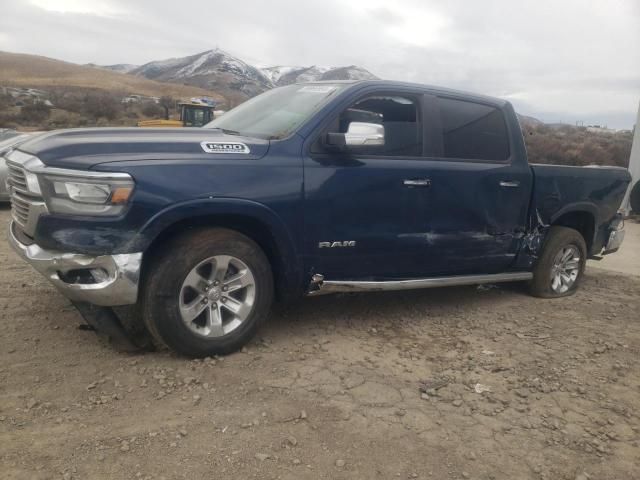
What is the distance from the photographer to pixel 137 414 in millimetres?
2971

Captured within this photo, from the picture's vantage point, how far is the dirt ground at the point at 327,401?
267 cm

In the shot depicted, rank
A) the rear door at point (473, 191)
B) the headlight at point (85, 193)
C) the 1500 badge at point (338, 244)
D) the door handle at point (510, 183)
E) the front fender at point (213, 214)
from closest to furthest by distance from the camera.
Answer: the headlight at point (85, 193) → the front fender at point (213, 214) → the 1500 badge at point (338, 244) → the rear door at point (473, 191) → the door handle at point (510, 183)

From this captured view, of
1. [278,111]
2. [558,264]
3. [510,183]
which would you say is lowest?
[558,264]

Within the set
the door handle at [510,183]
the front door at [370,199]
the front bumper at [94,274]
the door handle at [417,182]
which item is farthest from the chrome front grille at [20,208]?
the door handle at [510,183]

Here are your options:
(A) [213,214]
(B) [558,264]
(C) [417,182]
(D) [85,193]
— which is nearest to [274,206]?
(A) [213,214]

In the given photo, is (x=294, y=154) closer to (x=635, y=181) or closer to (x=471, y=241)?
(x=471, y=241)

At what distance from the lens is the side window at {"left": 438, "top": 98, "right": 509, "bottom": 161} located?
4.64 meters

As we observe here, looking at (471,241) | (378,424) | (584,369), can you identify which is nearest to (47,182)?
(378,424)

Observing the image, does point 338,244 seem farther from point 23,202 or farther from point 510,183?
point 23,202

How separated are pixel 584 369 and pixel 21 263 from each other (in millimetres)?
5080

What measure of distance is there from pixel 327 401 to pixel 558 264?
353cm

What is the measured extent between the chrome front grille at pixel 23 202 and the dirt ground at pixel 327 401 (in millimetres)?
830

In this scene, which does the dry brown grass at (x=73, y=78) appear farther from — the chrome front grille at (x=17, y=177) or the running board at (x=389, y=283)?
the chrome front grille at (x=17, y=177)

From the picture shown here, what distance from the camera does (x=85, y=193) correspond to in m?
3.17
